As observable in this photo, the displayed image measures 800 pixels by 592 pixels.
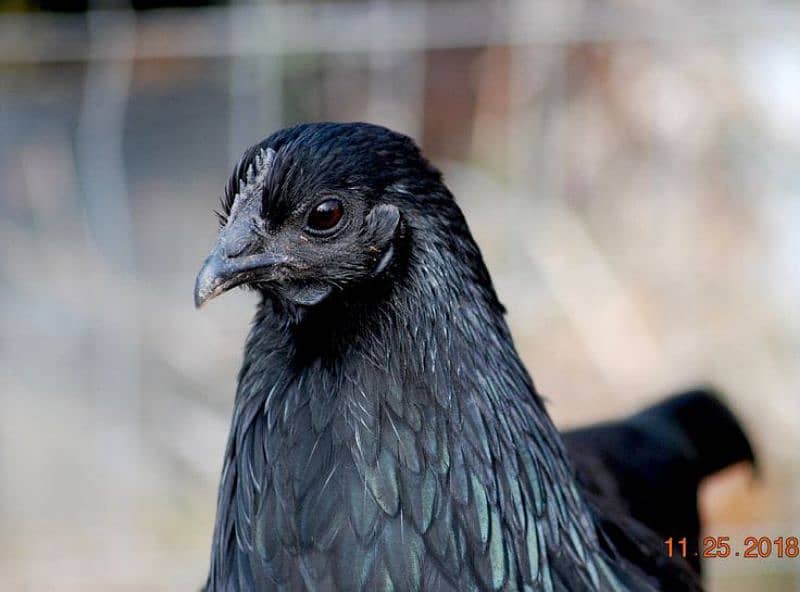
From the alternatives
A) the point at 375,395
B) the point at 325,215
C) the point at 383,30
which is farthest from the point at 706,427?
the point at 383,30

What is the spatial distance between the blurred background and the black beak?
2531 millimetres

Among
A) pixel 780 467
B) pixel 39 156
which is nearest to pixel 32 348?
pixel 39 156

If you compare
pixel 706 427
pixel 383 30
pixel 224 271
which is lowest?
pixel 706 427

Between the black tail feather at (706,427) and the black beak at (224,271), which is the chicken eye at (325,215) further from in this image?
the black tail feather at (706,427)

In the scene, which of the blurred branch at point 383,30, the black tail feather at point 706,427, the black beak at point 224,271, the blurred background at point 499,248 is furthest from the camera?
the blurred background at point 499,248

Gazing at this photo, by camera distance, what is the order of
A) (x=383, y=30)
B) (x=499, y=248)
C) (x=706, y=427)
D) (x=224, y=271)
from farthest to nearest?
(x=499, y=248), (x=383, y=30), (x=706, y=427), (x=224, y=271)

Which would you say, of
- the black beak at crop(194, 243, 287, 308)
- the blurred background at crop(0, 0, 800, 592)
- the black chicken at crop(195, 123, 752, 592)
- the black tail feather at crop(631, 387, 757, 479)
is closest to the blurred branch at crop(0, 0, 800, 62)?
the blurred background at crop(0, 0, 800, 592)

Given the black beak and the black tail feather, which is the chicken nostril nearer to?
the black beak

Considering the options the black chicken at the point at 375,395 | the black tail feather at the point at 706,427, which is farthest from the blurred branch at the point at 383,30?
the black chicken at the point at 375,395

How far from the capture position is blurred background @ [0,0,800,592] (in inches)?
173

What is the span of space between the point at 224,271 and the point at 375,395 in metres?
0.32

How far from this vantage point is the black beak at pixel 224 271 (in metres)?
1.54

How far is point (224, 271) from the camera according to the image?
1.56m

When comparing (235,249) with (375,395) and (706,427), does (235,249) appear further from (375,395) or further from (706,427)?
(706,427)
